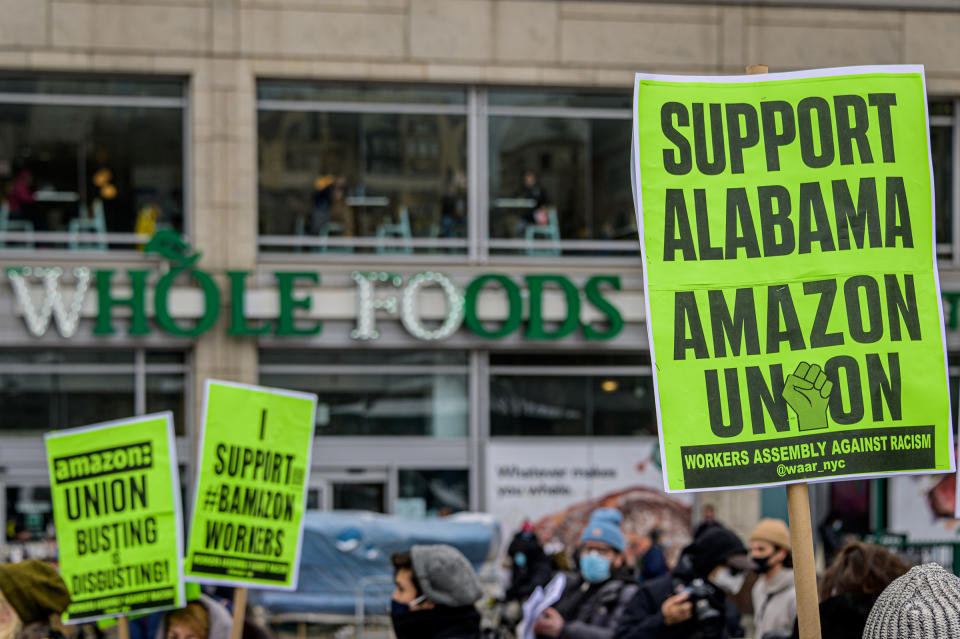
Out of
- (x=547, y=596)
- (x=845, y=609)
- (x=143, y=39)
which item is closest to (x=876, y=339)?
(x=845, y=609)

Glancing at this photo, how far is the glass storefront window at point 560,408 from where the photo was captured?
17.9m

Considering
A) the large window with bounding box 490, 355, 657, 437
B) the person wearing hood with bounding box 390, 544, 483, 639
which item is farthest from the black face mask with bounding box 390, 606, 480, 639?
the large window with bounding box 490, 355, 657, 437

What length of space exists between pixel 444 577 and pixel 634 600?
156cm

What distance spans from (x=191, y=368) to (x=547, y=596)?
10316 mm

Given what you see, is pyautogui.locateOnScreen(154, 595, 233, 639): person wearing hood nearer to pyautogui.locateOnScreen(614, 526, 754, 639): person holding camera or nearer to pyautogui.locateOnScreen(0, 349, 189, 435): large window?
pyautogui.locateOnScreen(614, 526, 754, 639): person holding camera

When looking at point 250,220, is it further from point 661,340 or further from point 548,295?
point 661,340

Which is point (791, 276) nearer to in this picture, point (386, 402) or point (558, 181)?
point (386, 402)

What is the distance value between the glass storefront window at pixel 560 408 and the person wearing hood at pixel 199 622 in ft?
36.5

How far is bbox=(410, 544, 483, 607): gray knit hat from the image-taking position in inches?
237

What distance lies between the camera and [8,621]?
5.18 m

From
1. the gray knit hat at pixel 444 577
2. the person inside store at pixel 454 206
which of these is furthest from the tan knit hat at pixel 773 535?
the person inside store at pixel 454 206

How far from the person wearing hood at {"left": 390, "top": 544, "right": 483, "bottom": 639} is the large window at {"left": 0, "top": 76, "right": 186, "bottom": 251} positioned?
1214 centimetres

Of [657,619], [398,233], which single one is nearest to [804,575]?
[657,619]

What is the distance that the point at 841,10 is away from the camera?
1838 cm
